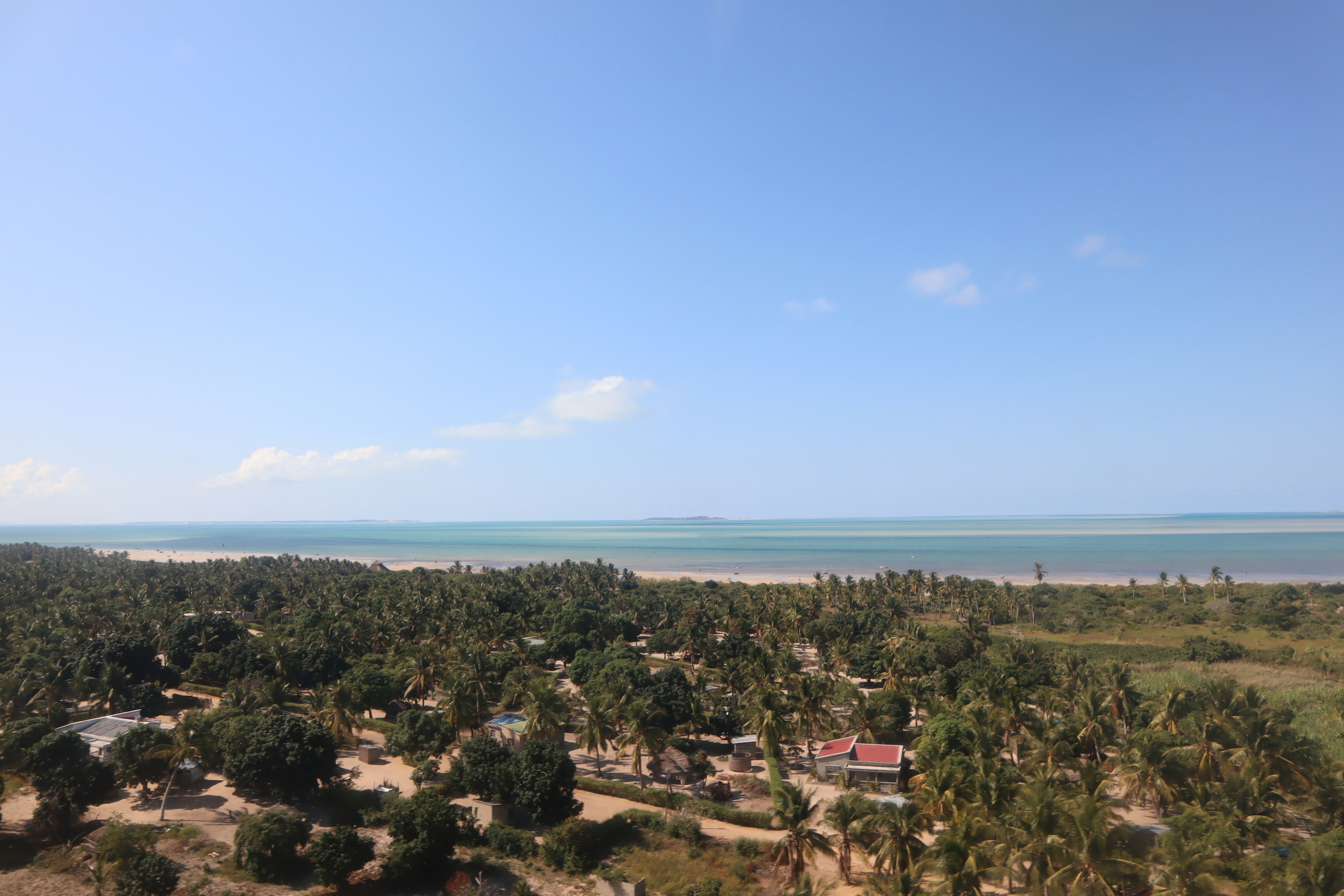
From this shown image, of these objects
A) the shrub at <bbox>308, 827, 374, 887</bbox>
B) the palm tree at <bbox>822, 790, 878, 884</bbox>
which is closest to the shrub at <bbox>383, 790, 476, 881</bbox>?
the shrub at <bbox>308, 827, 374, 887</bbox>

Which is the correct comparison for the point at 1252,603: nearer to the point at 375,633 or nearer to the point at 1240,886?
the point at 1240,886

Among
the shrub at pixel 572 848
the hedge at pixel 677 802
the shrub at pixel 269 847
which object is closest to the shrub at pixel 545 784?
the shrub at pixel 572 848

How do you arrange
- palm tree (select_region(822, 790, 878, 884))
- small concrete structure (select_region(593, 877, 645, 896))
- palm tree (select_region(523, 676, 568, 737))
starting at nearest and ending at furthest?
palm tree (select_region(822, 790, 878, 884))
small concrete structure (select_region(593, 877, 645, 896))
palm tree (select_region(523, 676, 568, 737))

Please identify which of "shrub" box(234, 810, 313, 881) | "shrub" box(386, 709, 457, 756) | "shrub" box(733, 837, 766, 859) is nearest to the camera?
"shrub" box(234, 810, 313, 881)

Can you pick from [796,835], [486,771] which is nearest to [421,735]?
[486,771]

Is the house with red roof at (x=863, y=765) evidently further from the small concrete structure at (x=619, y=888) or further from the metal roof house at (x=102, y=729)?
the metal roof house at (x=102, y=729)

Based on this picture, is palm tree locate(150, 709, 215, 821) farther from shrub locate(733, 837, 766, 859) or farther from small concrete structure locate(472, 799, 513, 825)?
shrub locate(733, 837, 766, 859)
